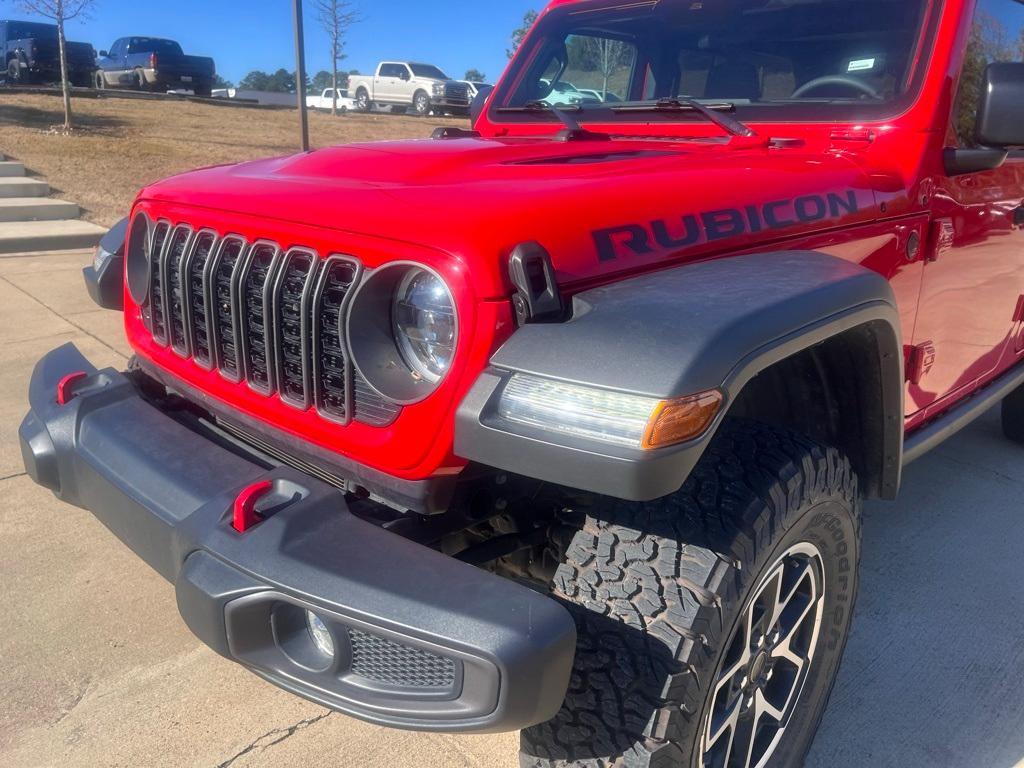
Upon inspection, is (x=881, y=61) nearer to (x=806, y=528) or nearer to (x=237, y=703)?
(x=806, y=528)

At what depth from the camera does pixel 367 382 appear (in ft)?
5.12

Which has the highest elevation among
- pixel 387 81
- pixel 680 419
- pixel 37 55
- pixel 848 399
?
pixel 387 81

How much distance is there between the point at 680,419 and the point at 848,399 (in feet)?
2.93

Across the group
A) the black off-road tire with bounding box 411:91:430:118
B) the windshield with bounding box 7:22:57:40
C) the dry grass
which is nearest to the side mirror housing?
the dry grass

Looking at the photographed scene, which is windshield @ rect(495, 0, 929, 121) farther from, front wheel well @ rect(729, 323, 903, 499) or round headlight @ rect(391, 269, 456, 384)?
round headlight @ rect(391, 269, 456, 384)

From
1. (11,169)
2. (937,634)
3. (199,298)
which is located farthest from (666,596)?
(11,169)

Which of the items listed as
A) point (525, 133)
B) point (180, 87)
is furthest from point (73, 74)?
point (525, 133)

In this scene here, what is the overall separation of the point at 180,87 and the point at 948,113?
26.4 meters

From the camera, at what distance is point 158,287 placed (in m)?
2.21

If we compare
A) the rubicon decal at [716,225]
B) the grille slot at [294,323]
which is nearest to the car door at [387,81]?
the rubicon decal at [716,225]

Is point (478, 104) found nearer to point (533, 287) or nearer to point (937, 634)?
point (533, 287)

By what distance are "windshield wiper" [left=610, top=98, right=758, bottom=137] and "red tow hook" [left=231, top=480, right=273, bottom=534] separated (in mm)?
1714

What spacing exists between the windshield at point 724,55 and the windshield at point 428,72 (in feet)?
86.4

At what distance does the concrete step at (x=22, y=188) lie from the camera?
9297 millimetres
